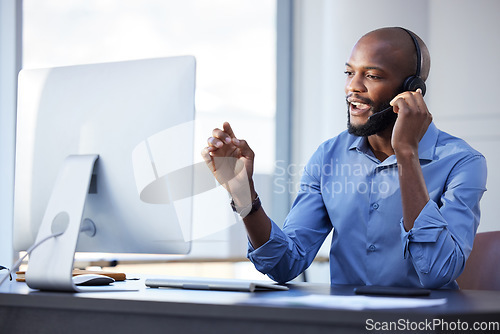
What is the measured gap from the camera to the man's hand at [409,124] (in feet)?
4.50

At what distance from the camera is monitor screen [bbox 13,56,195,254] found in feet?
3.76

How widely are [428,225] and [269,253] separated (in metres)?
0.38

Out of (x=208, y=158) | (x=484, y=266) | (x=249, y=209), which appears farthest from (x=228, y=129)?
(x=484, y=266)

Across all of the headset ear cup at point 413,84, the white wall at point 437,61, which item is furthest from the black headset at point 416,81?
the white wall at point 437,61

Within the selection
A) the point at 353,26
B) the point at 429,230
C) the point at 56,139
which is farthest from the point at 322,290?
the point at 353,26

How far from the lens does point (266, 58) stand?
329 centimetres

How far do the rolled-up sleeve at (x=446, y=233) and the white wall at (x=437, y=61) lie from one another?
144 centimetres

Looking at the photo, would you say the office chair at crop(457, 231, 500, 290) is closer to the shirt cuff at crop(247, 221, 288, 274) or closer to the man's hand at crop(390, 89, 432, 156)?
the man's hand at crop(390, 89, 432, 156)

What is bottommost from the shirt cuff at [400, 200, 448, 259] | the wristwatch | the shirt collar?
the shirt cuff at [400, 200, 448, 259]

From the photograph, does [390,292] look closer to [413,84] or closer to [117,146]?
[117,146]

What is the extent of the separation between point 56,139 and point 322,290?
0.64m

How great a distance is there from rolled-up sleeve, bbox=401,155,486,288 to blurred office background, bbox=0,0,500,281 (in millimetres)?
1437

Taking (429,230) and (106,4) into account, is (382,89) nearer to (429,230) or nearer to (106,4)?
(429,230)

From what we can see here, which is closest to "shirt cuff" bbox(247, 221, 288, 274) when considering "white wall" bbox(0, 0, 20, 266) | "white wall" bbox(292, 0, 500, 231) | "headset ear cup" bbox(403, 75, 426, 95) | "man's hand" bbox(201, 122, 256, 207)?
"man's hand" bbox(201, 122, 256, 207)
